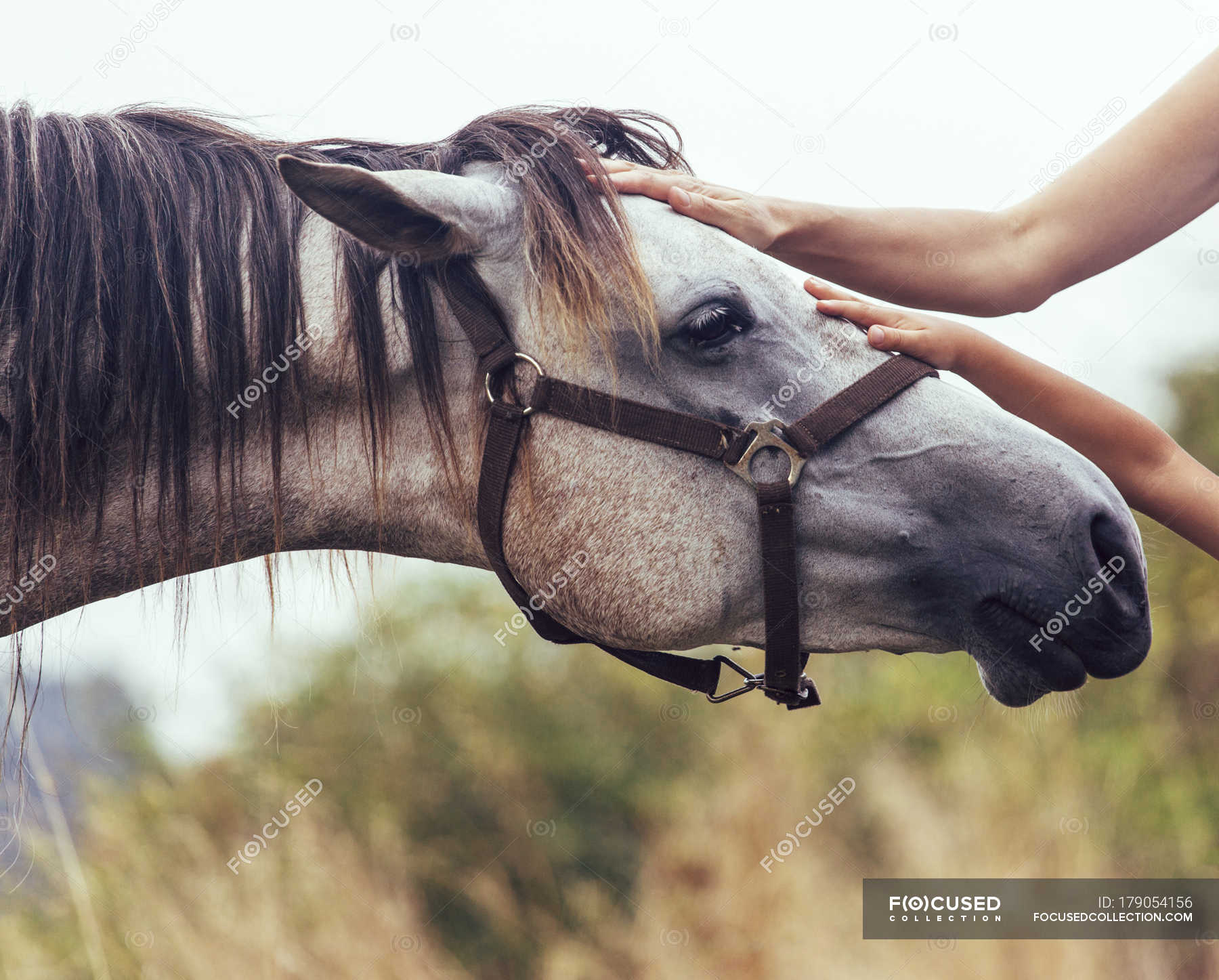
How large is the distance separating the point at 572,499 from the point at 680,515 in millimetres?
210

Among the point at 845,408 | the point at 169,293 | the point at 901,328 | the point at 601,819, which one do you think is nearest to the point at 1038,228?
the point at 901,328

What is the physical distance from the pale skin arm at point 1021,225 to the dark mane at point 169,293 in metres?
0.35

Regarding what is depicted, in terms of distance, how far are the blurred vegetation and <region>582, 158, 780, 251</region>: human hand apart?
3394mm

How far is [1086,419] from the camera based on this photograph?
184 cm

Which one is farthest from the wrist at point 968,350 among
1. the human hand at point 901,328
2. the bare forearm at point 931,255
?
the bare forearm at point 931,255

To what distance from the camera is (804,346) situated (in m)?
1.65

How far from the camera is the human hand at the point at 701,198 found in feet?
5.68

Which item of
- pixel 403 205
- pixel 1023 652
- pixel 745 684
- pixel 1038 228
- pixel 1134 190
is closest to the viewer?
pixel 403 205

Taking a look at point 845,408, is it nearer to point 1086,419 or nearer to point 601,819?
point 1086,419

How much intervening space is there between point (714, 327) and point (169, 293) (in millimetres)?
1001

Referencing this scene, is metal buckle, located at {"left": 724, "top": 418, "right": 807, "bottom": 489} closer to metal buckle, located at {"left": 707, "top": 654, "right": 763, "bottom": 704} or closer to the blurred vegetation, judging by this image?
metal buckle, located at {"left": 707, "top": 654, "right": 763, "bottom": 704}

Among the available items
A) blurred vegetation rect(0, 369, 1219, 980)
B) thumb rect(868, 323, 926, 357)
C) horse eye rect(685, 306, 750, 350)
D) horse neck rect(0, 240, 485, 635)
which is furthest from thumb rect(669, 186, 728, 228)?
blurred vegetation rect(0, 369, 1219, 980)

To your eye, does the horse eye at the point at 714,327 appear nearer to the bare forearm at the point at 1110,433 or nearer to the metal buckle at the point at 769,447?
the metal buckle at the point at 769,447

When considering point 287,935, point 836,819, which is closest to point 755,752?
point 836,819
